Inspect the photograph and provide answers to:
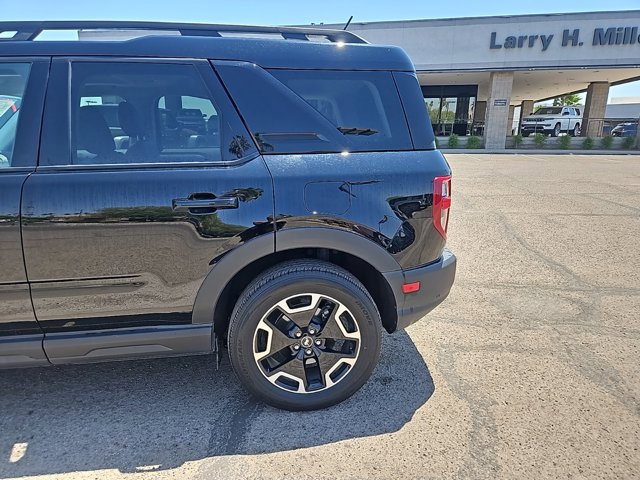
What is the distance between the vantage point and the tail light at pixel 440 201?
2480mm

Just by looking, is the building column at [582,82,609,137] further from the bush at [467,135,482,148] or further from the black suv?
the black suv

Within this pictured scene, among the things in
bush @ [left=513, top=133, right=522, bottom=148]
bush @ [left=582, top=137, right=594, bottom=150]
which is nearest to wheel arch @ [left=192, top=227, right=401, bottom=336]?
bush @ [left=513, top=133, right=522, bottom=148]

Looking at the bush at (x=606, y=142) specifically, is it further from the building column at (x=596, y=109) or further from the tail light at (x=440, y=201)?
the tail light at (x=440, y=201)

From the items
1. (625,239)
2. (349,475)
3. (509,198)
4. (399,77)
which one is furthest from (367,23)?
(349,475)

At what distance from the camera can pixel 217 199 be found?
2211 millimetres

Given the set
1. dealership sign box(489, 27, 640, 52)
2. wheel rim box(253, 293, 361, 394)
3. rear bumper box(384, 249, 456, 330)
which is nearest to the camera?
wheel rim box(253, 293, 361, 394)

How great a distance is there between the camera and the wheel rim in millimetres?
2393

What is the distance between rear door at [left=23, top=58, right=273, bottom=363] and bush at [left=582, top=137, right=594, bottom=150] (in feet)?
91.9

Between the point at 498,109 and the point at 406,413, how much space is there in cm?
2476

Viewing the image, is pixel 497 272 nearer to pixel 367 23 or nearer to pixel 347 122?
pixel 347 122

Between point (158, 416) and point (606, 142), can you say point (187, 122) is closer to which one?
point (158, 416)

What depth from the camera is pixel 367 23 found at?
859 inches

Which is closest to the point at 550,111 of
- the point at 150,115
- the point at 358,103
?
the point at 358,103

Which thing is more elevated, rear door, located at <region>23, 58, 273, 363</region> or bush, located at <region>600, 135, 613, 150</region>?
rear door, located at <region>23, 58, 273, 363</region>
